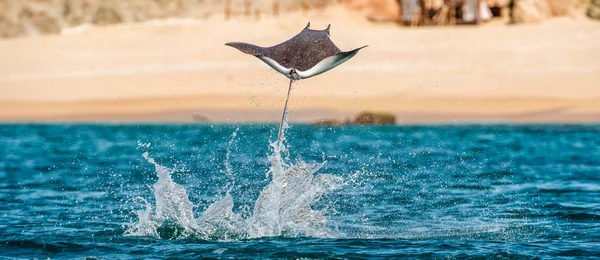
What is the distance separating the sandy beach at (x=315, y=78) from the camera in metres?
30.6

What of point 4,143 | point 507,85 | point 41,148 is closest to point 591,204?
point 41,148

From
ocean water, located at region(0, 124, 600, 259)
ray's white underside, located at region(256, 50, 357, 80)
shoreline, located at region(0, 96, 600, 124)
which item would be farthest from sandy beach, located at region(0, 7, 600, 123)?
ray's white underside, located at region(256, 50, 357, 80)

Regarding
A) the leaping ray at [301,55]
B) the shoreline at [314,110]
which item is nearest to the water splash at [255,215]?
the leaping ray at [301,55]

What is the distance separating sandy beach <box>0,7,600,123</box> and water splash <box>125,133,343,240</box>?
16.8m

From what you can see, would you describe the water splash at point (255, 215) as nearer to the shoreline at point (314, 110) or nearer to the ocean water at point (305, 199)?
the ocean water at point (305, 199)

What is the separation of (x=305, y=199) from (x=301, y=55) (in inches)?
77.3

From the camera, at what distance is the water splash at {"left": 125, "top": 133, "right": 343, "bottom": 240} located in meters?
11.9

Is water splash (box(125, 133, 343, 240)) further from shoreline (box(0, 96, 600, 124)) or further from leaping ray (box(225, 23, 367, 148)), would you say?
shoreline (box(0, 96, 600, 124))

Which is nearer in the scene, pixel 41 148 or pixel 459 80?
pixel 41 148

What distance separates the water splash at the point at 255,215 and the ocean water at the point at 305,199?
2cm

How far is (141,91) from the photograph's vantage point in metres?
33.6

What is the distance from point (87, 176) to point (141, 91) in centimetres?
1598

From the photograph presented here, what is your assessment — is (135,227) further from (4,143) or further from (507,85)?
(507,85)

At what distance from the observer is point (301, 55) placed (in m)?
11.7
